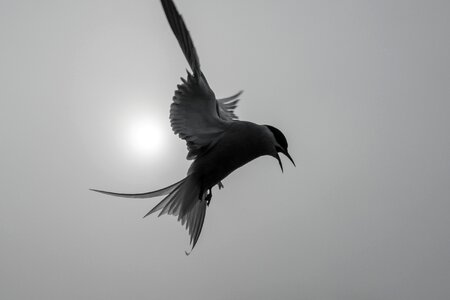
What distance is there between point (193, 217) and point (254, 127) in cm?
94

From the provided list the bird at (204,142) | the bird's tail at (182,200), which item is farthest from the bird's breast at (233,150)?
the bird's tail at (182,200)

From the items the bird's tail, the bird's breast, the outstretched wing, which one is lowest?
the bird's tail

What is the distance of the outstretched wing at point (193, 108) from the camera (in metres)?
2.39

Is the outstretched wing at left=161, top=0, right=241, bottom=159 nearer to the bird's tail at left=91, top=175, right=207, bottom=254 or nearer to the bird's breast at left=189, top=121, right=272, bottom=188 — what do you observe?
the bird's breast at left=189, top=121, right=272, bottom=188

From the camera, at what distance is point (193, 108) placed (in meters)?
2.74

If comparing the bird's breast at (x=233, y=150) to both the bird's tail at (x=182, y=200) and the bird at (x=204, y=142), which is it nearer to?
the bird at (x=204, y=142)

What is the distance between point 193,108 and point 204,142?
0.27m

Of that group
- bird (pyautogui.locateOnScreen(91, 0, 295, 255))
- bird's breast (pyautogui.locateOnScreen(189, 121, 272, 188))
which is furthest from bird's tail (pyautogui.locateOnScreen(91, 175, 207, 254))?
bird's breast (pyautogui.locateOnScreen(189, 121, 272, 188))

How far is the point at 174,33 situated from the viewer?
2.42 metres

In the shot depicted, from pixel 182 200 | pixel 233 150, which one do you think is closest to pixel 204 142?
pixel 233 150

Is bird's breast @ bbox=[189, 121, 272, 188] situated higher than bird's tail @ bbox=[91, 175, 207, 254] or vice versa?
bird's breast @ bbox=[189, 121, 272, 188]

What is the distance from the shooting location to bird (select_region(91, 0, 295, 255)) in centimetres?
268

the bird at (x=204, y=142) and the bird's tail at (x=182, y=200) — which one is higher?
the bird at (x=204, y=142)

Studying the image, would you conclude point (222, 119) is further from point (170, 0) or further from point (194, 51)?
point (170, 0)
